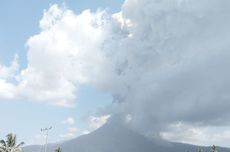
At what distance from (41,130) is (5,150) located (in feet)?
171

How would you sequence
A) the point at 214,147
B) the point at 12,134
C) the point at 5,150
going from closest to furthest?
the point at 5,150, the point at 12,134, the point at 214,147

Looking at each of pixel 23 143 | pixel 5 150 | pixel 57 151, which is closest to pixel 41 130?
pixel 57 151

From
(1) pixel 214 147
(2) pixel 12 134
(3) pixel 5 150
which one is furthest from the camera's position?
(1) pixel 214 147

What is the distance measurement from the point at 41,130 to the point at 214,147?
6102 cm

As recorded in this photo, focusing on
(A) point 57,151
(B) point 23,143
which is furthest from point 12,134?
(A) point 57,151

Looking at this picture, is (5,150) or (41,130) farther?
(41,130)

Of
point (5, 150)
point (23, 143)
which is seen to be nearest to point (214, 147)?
point (23, 143)

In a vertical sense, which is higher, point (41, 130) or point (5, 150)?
point (41, 130)

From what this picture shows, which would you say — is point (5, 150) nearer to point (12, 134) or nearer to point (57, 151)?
→ point (12, 134)

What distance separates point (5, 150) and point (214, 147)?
7445 centimetres

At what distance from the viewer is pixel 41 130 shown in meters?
170

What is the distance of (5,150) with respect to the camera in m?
118

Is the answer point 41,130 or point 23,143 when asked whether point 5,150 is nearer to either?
point 23,143

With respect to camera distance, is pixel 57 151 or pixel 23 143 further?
pixel 57 151
